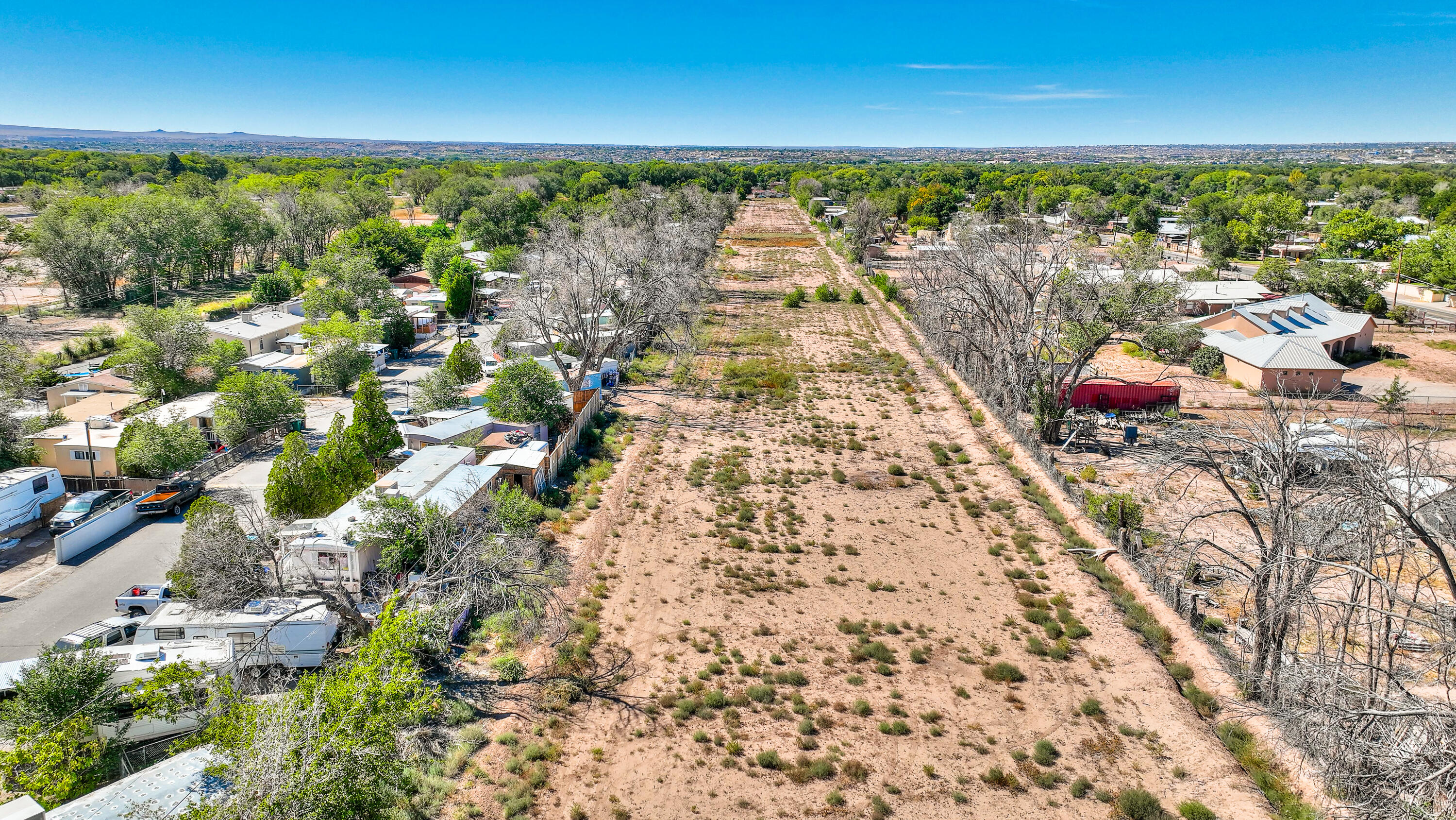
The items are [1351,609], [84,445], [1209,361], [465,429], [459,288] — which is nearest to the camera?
[1351,609]

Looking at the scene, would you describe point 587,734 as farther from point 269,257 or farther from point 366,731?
point 269,257

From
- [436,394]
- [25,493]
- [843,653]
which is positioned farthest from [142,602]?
[843,653]

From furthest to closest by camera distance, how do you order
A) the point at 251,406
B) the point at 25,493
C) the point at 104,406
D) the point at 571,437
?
the point at 104,406 → the point at 571,437 → the point at 251,406 → the point at 25,493

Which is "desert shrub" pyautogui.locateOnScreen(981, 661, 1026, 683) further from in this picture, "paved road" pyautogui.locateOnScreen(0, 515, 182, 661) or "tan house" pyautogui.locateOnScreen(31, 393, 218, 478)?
"tan house" pyautogui.locateOnScreen(31, 393, 218, 478)

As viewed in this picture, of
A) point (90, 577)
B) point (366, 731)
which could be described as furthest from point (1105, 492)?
point (90, 577)

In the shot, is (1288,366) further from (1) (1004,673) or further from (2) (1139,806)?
(2) (1139,806)

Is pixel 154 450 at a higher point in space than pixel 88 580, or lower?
higher

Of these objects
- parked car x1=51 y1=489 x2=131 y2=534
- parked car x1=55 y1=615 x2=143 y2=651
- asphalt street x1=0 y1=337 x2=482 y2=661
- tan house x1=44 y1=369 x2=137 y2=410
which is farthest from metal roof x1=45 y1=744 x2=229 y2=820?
tan house x1=44 y1=369 x2=137 y2=410
